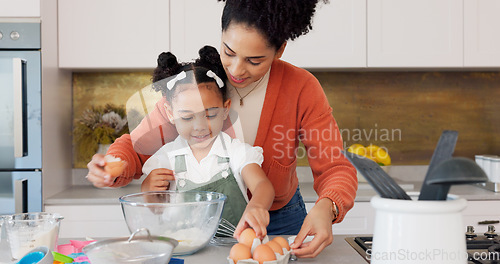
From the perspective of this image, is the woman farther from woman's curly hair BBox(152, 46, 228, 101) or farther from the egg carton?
the egg carton

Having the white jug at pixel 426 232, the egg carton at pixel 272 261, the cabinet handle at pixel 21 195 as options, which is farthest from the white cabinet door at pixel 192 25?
the white jug at pixel 426 232

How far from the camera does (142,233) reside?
83 cm

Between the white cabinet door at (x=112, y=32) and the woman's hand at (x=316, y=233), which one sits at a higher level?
the white cabinet door at (x=112, y=32)

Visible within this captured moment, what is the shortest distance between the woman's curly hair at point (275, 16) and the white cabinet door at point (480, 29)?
151 centimetres

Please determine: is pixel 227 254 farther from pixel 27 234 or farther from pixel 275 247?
pixel 27 234

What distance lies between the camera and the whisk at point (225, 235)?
1.10 meters

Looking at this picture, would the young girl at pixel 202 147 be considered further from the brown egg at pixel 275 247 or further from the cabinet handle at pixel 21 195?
the cabinet handle at pixel 21 195

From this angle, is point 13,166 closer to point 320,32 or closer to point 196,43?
point 196,43

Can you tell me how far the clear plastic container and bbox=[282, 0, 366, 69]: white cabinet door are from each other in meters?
1.60

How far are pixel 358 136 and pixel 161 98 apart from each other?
1595 mm

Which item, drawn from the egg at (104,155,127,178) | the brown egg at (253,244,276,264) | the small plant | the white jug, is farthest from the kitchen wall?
the white jug

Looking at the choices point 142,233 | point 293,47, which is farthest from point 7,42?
point 142,233

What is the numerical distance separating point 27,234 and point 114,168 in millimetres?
273

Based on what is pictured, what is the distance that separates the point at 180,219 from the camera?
93cm
